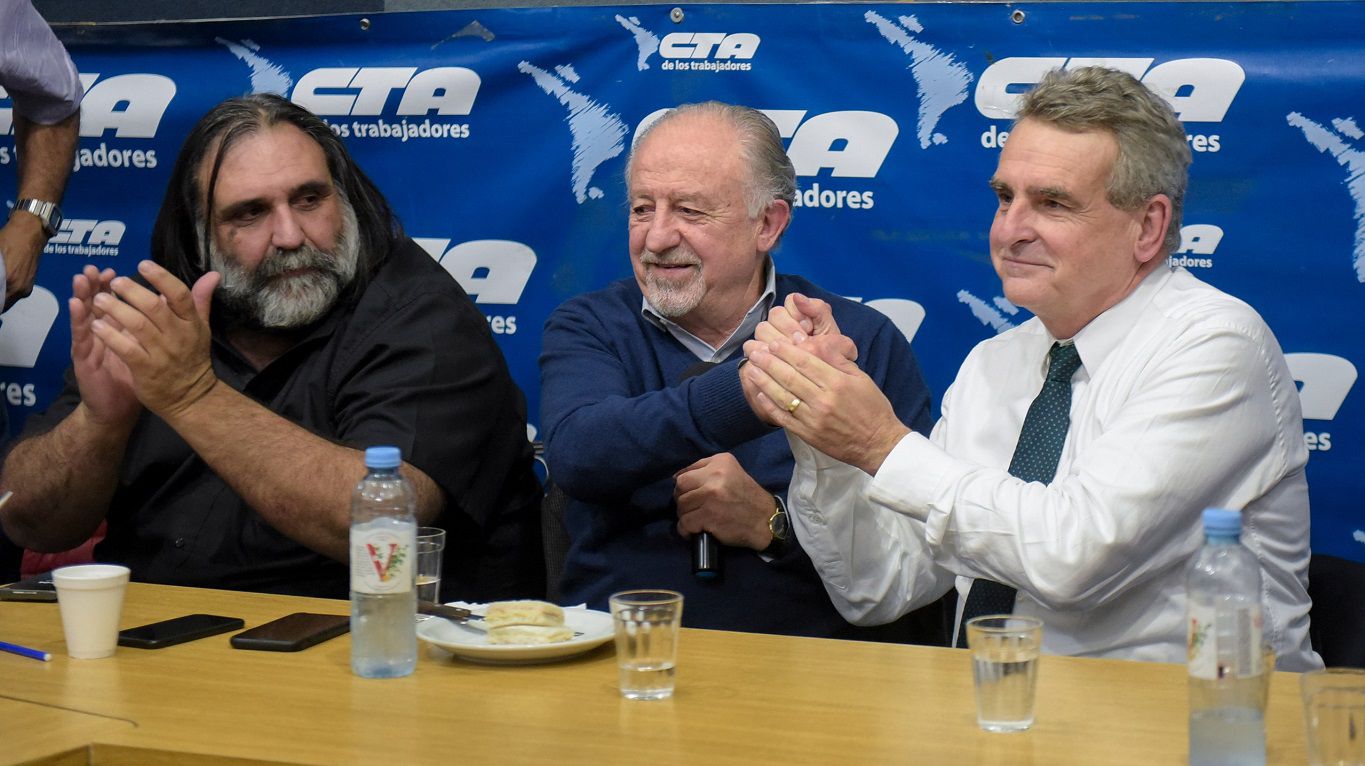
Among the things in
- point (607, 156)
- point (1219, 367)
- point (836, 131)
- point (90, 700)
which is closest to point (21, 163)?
point (607, 156)

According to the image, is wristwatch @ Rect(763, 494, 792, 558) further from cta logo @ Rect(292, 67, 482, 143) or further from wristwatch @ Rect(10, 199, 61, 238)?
wristwatch @ Rect(10, 199, 61, 238)

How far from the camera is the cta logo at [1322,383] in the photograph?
3107 millimetres

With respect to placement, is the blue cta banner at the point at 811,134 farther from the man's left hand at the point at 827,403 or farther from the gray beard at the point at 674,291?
the man's left hand at the point at 827,403

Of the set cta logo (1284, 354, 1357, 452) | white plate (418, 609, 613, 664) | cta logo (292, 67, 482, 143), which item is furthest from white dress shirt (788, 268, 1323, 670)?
cta logo (292, 67, 482, 143)

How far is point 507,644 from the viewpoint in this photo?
1859mm

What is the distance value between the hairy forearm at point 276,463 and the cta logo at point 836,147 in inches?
46.0

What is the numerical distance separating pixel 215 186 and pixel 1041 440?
1.71 meters

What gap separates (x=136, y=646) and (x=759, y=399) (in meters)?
1.01

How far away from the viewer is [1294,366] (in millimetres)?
3129

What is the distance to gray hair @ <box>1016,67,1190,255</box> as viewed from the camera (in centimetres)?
236

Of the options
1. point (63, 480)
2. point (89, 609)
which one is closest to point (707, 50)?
point (63, 480)

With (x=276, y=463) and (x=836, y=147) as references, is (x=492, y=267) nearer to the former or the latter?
(x=836, y=147)

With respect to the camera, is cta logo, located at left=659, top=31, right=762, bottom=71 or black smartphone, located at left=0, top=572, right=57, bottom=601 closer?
black smartphone, located at left=0, top=572, right=57, bottom=601

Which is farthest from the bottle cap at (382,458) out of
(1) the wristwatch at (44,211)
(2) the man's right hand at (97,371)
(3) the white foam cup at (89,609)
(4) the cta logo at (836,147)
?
(1) the wristwatch at (44,211)
